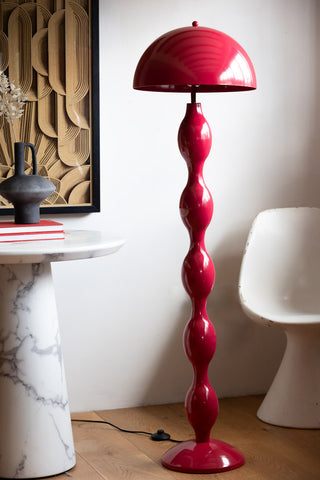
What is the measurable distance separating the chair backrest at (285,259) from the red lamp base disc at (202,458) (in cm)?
77

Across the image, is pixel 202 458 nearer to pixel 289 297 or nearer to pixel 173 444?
pixel 173 444

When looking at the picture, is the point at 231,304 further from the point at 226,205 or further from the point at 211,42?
the point at 211,42

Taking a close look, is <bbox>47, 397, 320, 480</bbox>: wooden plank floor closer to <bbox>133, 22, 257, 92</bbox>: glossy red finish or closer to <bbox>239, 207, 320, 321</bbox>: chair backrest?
<bbox>239, 207, 320, 321</bbox>: chair backrest

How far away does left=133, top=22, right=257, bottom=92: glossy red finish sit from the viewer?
7.28 ft

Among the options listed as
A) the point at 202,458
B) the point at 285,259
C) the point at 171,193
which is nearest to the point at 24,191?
the point at 171,193

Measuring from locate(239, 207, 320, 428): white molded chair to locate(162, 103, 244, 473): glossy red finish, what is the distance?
0.46 m

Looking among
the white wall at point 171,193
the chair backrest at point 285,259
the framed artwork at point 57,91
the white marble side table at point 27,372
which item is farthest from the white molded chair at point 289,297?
the white marble side table at point 27,372

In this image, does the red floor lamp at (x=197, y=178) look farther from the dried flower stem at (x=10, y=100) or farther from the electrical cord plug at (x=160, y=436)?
the dried flower stem at (x=10, y=100)

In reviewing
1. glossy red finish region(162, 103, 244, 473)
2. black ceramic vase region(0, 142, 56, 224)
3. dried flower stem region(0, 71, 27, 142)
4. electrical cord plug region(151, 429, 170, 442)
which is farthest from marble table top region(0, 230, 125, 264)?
electrical cord plug region(151, 429, 170, 442)

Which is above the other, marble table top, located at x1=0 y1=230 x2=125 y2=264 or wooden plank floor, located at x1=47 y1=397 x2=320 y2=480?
marble table top, located at x1=0 y1=230 x2=125 y2=264

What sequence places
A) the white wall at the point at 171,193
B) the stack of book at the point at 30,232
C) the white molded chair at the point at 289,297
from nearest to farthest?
the stack of book at the point at 30,232 → the white molded chair at the point at 289,297 → the white wall at the point at 171,193

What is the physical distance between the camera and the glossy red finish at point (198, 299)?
7.95ft

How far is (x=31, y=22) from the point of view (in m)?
2.87

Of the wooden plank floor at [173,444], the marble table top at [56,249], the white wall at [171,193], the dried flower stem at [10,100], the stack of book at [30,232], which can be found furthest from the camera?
the white wall at [171,193]
